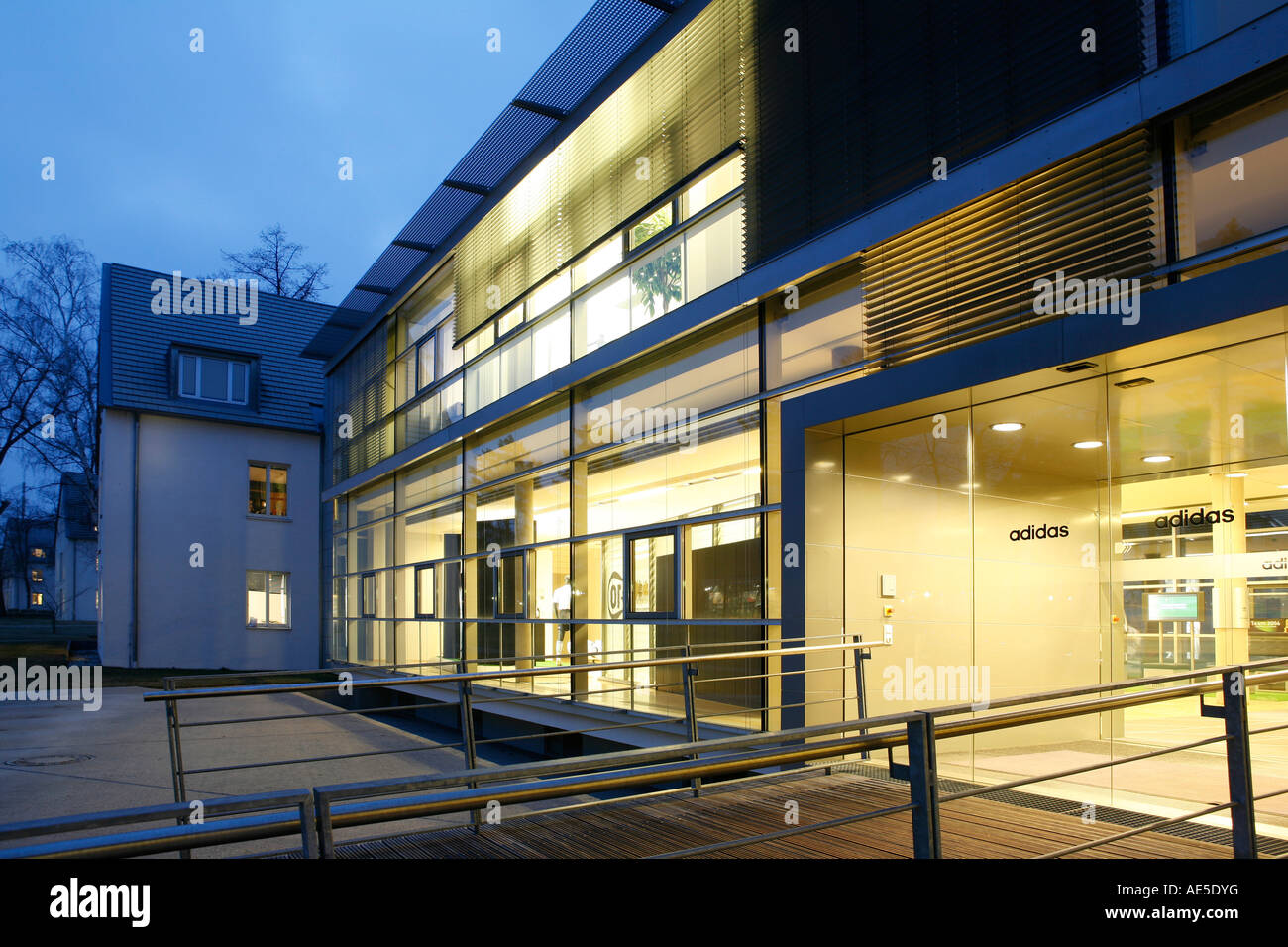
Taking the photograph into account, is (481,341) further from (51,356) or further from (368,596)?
(51,356)

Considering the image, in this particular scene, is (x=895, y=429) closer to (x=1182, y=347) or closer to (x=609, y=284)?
(x=1182, y=347)

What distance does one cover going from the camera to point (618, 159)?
13.6 meters

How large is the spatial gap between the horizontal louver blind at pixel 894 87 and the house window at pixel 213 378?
22.1 meters

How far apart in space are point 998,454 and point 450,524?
12.6 meters

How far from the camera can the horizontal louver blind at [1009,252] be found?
6988 millimetres

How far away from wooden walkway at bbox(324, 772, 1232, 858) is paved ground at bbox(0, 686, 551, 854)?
6.22 feet

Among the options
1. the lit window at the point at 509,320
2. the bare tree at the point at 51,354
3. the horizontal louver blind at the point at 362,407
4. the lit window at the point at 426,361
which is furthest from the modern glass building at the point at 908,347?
the bare tree at the point at 51,354

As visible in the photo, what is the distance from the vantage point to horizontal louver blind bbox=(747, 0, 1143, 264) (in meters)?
7.43

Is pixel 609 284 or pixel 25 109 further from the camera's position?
pixel 25 109

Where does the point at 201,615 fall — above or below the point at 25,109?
below

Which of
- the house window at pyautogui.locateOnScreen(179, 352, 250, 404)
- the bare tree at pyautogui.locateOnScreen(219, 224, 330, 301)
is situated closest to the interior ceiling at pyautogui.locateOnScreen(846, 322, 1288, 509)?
the house window at pyautogui.locateOnScreen(179, 352, 250, 404)

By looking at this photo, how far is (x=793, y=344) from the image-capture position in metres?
10.2
